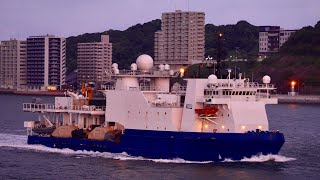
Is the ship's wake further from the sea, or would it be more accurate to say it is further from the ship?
the ship

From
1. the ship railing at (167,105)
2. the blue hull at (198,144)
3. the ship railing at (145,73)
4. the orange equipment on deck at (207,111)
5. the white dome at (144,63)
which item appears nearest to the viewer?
the blue hull at (198,144)

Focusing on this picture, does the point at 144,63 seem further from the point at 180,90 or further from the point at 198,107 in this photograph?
the point at 198,107

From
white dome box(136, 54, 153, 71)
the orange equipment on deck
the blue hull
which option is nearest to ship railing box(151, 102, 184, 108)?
the blue hull

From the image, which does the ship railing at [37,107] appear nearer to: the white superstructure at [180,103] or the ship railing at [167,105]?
the white superstructure at [180,103]

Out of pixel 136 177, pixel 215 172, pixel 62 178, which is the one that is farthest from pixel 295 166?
pixel 62 178

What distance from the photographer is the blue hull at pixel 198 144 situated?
42625 millimetres

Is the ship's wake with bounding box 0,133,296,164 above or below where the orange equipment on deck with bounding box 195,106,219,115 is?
below

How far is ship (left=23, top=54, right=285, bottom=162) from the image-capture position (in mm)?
43062

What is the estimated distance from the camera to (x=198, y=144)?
43.0 metres

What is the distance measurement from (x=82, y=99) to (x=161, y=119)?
913 centimetres

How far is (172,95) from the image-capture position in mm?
45656

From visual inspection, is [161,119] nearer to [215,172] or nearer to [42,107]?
[215,172]

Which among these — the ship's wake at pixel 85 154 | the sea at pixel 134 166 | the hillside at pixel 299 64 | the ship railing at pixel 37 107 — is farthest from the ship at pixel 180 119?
the hillside at pixel 299 64

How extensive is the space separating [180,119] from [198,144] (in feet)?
7.65
